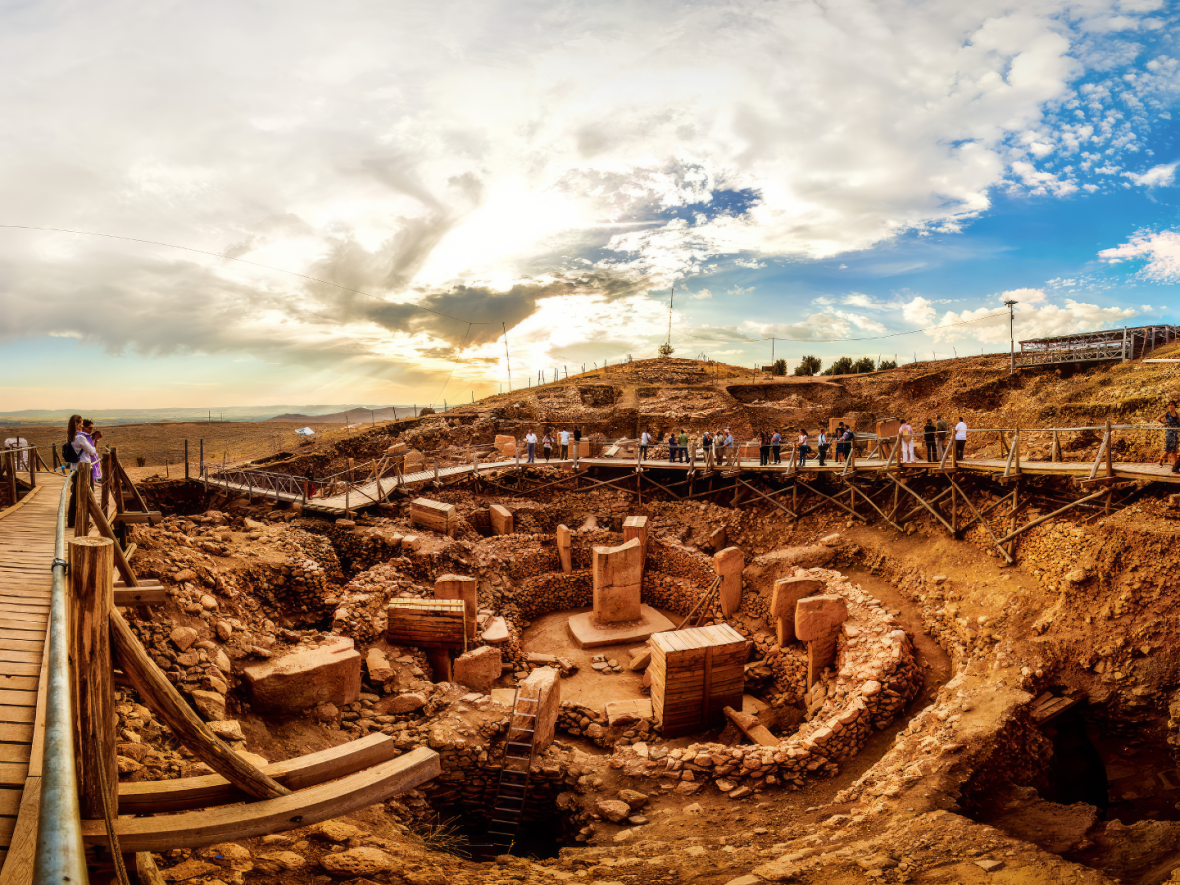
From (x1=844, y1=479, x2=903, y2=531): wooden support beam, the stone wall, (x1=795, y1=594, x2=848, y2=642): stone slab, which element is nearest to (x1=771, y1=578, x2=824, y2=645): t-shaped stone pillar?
(x1=795, y1=594, x2=848, y2=642): stone slab

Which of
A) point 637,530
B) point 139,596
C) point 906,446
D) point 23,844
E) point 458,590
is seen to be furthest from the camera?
point 637,530

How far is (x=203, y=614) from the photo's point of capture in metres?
7.68

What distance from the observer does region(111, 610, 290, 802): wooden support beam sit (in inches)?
103

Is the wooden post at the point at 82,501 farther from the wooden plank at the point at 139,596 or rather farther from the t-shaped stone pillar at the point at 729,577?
the t-shaped stone pillar at the point at 729,577

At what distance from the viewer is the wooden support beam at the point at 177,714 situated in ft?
8.57

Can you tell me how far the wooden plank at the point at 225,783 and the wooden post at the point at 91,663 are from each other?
117 millimetres

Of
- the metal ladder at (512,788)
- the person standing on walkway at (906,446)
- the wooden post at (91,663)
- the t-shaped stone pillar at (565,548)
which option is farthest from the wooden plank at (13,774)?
the person standing on walkway at (906,446)

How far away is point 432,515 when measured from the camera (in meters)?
15.0

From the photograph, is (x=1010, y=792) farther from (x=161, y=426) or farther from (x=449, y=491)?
(x=161, y=426)

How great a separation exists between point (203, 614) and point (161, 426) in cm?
4778

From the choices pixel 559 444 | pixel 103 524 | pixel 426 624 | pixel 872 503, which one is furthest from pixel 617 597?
pixel 103 524

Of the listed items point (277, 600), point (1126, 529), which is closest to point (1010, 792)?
point (1126, 529)

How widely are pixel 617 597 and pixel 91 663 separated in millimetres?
12479

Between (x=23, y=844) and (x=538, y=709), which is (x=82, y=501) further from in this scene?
(x=538, y=709)
